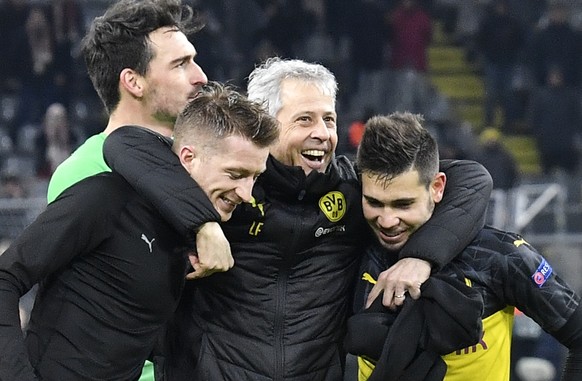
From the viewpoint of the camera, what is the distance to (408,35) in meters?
13.5

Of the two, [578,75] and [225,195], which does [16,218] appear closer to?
[225,195]

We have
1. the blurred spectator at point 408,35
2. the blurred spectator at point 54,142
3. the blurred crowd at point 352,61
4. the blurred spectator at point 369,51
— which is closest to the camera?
the blurred spectator at point 54,142

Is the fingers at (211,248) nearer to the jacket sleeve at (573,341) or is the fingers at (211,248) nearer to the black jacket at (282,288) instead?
the black jacket at (282,288)

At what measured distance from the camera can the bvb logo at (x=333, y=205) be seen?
3396 millimetres

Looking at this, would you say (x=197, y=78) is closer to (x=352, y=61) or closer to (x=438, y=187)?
(x=438, y=187)

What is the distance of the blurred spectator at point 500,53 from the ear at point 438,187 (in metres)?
10.4

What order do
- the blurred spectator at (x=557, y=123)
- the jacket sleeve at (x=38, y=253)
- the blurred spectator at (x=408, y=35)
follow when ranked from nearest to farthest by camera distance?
the jacket sleeve at (x=38, y=253) < the blurred spectator at (x=557, y=123) < the blurred spectator at (x=408, y=35)

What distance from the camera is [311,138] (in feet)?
11.3

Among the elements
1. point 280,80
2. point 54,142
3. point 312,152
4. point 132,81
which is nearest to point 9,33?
point 54,142

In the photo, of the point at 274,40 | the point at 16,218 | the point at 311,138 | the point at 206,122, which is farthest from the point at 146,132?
the point at 274,40

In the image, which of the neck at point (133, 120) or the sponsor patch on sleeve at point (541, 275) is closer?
the sponsor patch on sleeve at point (541, 275)

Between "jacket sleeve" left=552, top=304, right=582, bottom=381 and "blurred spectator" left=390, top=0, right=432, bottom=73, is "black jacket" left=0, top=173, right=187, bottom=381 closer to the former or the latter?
"jacket sleeve" left=552, top=304, right=582, bottom=381

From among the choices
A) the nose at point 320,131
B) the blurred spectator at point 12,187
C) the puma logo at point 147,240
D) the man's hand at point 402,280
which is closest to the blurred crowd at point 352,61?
the blurred spectator at point 12,187

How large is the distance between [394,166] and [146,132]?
72 cm
